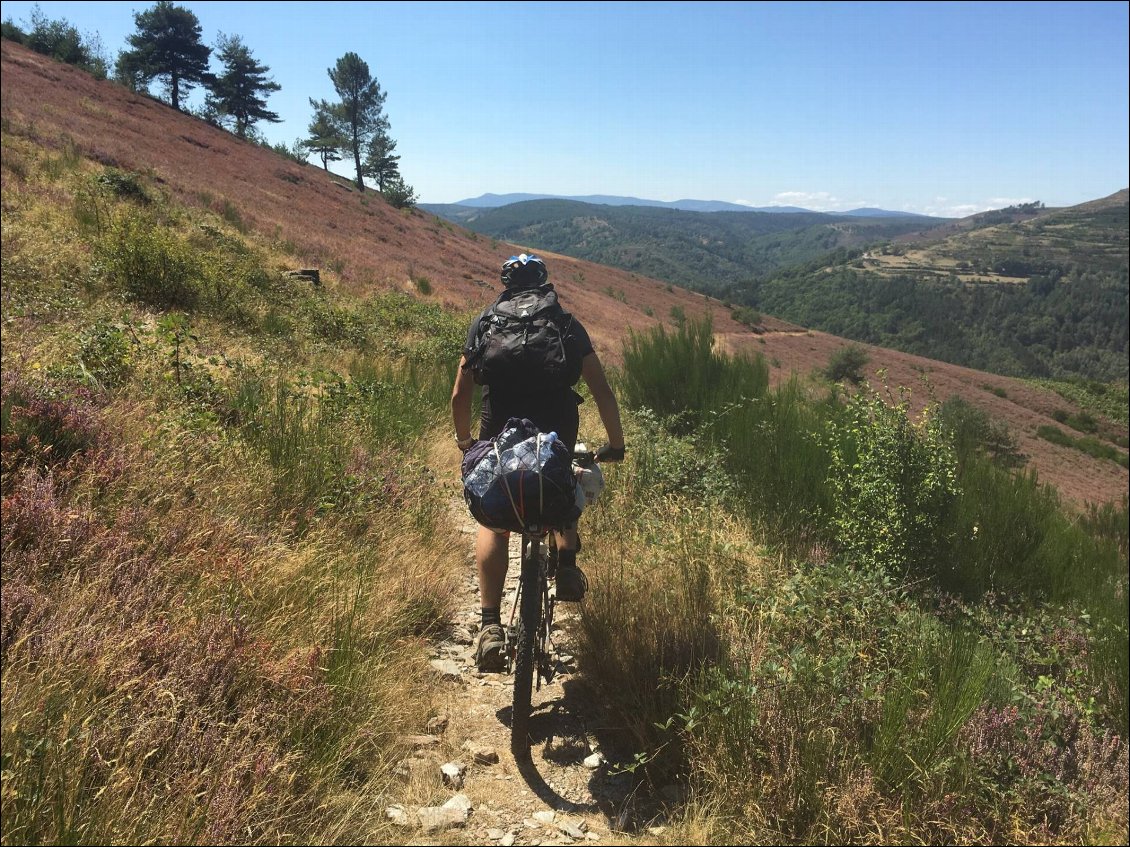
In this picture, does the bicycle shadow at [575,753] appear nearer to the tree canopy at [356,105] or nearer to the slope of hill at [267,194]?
the slope of hill at [267,194]

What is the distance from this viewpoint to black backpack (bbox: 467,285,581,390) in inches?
92.4

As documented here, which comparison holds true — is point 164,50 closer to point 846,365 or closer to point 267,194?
point 267,194

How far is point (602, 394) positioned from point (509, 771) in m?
1.55

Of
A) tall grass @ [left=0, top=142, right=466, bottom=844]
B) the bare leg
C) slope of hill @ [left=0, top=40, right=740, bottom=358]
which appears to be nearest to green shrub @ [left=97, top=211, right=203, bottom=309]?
tall grass @ [left=0, top=142, right=466, bottom=844]

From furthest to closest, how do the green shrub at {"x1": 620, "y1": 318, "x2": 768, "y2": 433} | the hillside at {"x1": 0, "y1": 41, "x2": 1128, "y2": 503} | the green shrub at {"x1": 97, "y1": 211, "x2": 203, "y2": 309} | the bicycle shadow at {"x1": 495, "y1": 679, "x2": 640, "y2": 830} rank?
the hillside at {"x1": 0, "y1": 41, "x2": 1128, "y2": 503}
the green shrub at {"x1": 97, "y1": 211, "x2": 203, "y2": 309}
the green shrub at {"x1": 620, "y1": 318, "x2": 768, "y2": 433}
the bicycle shadow at {"x1": 495, "y1": 679, "x2": 640, "y2": 830}

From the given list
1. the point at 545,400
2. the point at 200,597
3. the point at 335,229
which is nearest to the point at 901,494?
the point at 545,400

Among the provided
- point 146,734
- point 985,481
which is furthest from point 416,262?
point 146,734

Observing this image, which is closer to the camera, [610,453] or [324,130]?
[610,453]

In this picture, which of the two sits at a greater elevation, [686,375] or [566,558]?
[686,375]

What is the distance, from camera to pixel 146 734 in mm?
1502

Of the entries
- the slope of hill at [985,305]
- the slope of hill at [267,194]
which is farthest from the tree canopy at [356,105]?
the slope of hill at [985,305]

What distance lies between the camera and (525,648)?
2203 mm

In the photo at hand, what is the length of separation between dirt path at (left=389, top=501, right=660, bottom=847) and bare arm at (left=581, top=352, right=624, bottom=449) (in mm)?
1194

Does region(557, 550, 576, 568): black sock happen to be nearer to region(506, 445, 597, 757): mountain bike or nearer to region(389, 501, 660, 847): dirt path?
region(506, 445, 597, 757): mountain bike
